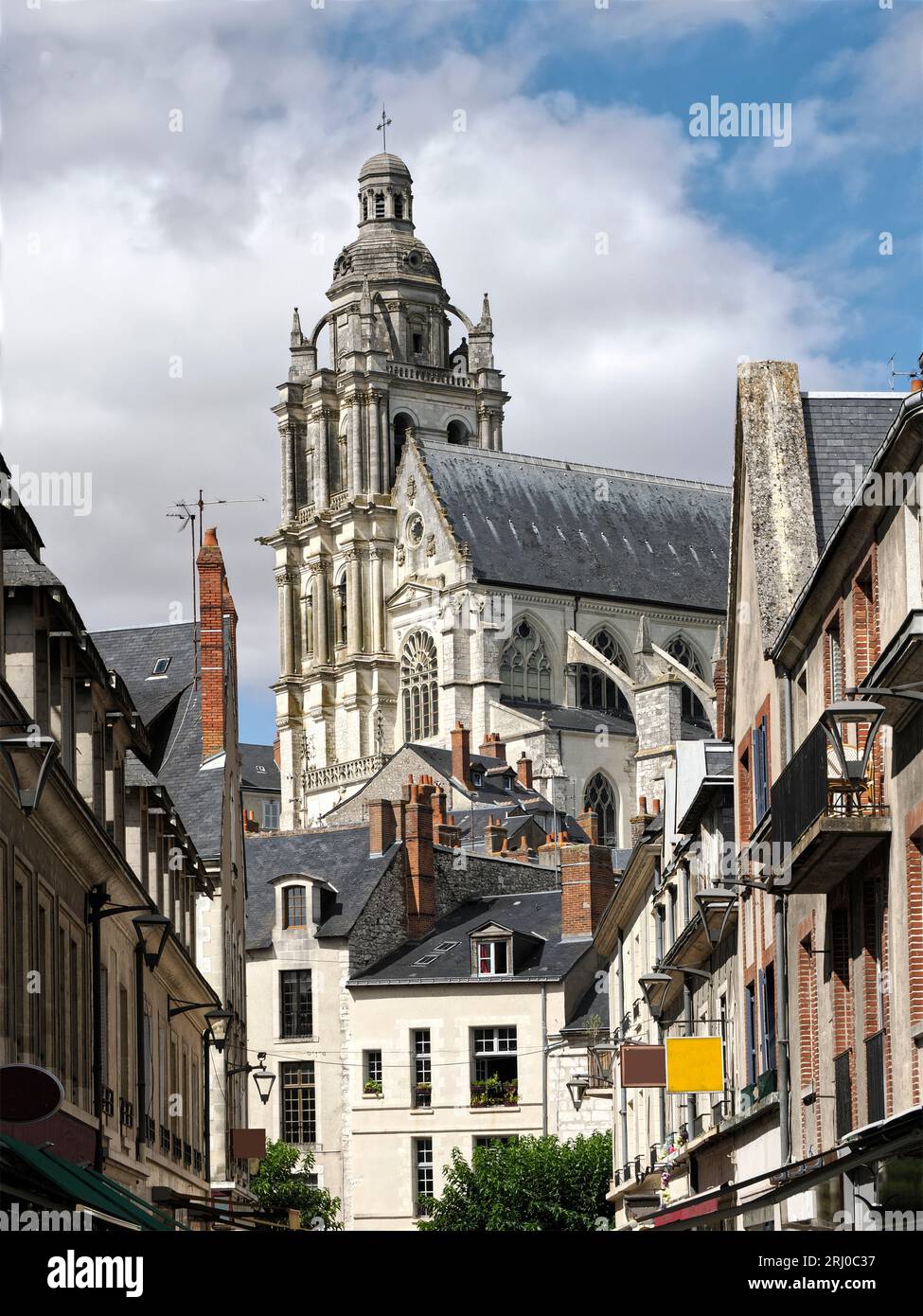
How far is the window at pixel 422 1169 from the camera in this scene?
53.6 metres

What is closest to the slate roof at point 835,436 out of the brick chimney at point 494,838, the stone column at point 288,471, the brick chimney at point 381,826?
the brick chimney at point 381,826

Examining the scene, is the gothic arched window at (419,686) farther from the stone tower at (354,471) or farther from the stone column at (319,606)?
the stone column at (319,606)

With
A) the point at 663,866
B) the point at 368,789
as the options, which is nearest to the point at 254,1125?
the point at 663,866

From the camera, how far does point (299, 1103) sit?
185ft

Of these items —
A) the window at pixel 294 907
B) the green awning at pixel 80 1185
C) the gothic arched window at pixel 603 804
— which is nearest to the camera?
the green awning at pixel 80 1185

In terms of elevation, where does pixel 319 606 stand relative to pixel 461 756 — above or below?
above

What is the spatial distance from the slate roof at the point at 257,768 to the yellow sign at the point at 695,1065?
308ft

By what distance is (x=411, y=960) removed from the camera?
57.5 meters

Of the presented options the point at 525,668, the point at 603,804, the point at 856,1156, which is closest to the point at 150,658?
the point at 856,1156

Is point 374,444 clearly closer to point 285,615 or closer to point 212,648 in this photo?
point 285,615

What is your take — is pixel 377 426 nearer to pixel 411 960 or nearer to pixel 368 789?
pixel 368 789

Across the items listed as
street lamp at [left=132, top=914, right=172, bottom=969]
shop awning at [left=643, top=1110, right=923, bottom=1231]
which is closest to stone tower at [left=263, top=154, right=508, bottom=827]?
street lamp at [left=132, top=914, right=172, bottom=969]

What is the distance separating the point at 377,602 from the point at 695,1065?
8471 cm
